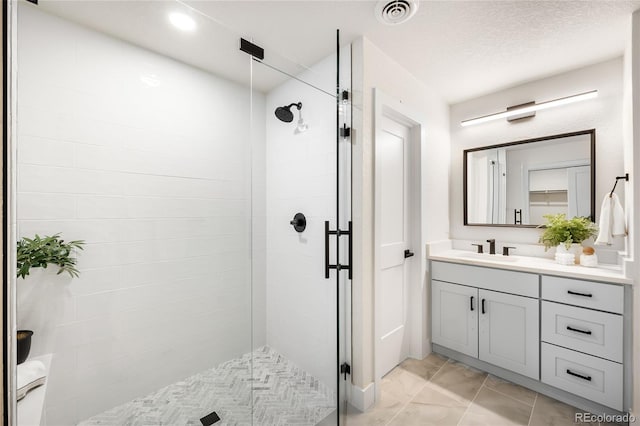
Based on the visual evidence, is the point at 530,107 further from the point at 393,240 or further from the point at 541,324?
the point at 541,324

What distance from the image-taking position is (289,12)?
1464 mm

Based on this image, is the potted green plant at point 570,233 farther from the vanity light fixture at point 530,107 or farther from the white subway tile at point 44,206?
the white subway tile at point 44,206

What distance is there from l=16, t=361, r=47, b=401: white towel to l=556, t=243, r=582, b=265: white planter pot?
2.93 meters

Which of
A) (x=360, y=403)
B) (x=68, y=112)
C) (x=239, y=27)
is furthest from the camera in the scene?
(x=360, y=403)

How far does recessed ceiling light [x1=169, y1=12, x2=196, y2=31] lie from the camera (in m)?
1.32

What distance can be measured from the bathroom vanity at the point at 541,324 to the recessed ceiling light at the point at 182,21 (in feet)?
7.67

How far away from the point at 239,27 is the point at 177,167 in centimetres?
92

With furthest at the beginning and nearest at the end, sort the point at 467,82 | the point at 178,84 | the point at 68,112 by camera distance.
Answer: the point at 467,82
the point at 178,84
the point at 68,112

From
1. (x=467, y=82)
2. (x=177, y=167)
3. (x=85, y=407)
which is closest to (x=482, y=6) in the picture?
(x=467, y=82)

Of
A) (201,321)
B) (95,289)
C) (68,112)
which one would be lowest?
(201,321)

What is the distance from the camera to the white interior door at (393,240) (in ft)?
6.76

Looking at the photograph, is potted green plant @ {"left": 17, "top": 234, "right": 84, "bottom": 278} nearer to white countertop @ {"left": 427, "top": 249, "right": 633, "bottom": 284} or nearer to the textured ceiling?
the textured ceiling

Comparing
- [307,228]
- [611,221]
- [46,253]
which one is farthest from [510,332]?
[46,253]

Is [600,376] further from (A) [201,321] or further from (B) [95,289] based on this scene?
(B) [95,289]
